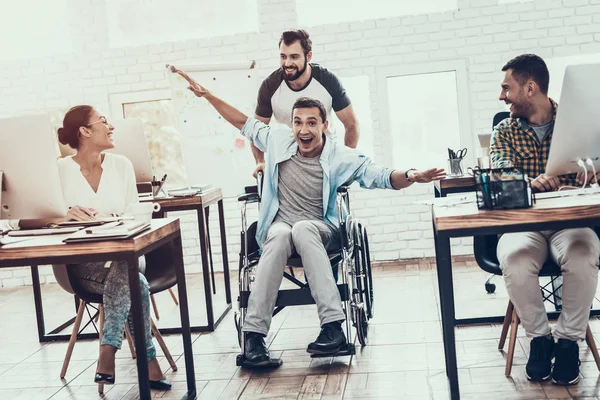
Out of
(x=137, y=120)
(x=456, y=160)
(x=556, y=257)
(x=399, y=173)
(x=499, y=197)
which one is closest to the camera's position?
(x=499, y=197)

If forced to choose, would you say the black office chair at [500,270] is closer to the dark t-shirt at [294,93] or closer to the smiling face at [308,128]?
the smiling face at [308,128]

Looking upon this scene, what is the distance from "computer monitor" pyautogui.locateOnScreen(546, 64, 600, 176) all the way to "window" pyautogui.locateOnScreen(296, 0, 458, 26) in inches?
116

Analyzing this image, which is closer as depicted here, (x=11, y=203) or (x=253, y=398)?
(x=11, y=203)

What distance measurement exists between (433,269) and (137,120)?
224 centimetres

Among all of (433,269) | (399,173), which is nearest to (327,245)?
(399,173)

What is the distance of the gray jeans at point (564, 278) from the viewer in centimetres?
253

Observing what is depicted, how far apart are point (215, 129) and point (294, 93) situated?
125 centimetres

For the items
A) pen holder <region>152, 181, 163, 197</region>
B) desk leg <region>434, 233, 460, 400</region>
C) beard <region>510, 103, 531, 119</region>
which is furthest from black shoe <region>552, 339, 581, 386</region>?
pen holder <region>152, 181, 163, 197</region>

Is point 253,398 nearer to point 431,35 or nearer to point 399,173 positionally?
point 399,173

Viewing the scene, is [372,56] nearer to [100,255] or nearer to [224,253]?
[224,253]

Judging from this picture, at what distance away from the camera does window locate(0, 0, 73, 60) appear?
5.70 meters

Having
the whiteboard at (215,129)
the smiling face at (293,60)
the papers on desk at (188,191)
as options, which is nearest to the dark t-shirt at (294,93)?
the smiling face at (293,60)

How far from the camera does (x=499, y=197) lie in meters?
2.28

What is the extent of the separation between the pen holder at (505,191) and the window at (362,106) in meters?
3.05
